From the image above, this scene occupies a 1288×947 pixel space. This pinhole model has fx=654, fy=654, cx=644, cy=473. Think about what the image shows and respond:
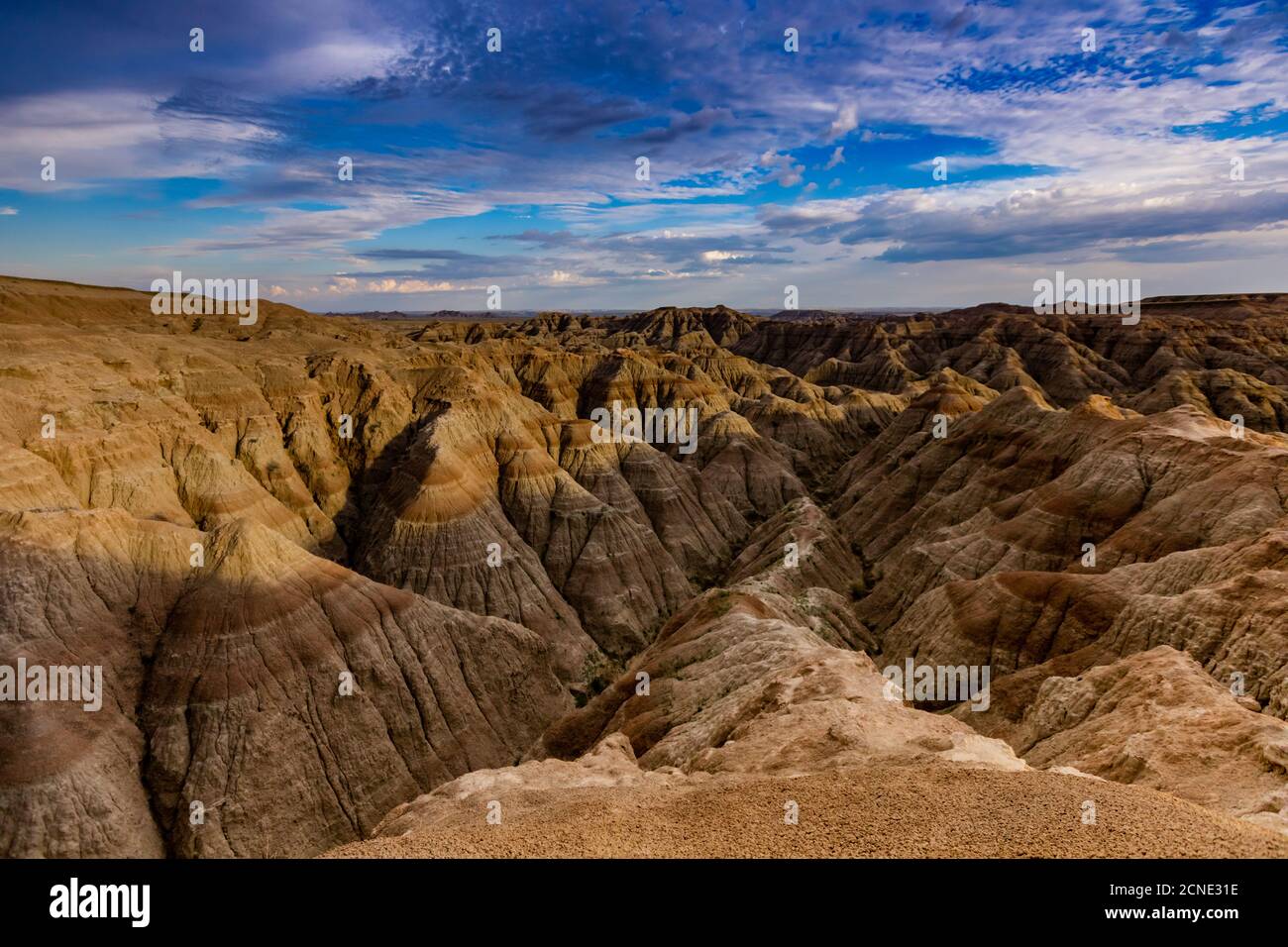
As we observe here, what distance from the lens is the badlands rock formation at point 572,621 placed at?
13.2 meters

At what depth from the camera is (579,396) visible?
104562mm

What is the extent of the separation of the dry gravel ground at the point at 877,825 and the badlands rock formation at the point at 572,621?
0.08 meters

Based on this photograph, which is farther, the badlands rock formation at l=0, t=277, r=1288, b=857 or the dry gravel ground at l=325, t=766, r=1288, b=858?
the badlands rock formation at l=0, t=277, r=1288, b=857

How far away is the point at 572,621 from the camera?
53219mm

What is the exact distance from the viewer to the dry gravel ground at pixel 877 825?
8.74m

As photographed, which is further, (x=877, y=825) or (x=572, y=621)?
(x=572, y=621)

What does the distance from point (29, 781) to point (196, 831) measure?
6086 mm

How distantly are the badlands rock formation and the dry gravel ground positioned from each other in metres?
0.08

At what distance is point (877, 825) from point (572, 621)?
4498 centimetres

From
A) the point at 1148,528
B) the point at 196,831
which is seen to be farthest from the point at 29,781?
the point at 1148,528

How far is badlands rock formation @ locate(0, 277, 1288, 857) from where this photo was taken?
13.2 m

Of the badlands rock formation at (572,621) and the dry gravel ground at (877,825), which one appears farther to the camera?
the badlands rock formation at (572,621)

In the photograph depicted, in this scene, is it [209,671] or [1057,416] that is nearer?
[209,671]
